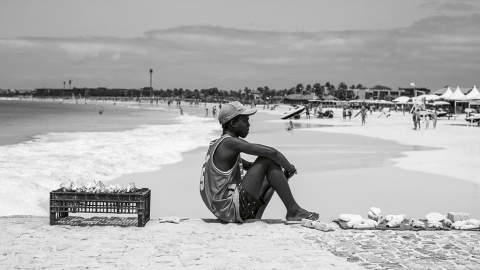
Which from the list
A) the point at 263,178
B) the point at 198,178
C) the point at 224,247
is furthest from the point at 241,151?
the point at 198,178

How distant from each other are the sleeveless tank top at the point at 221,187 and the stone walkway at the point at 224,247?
0.18 meters

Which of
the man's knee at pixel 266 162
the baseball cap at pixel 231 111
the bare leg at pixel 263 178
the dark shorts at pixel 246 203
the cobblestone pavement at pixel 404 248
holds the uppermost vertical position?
the baseball cap at pixel 231 111

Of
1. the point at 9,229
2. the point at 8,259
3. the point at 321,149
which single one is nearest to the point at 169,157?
the point at 321,149

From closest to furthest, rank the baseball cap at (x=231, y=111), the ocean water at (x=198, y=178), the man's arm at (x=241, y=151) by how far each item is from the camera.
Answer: the man's arm at (x=241, y=151)
the baseball cap at (x=231, y=111)
the ocean water at (x=198, y=178)

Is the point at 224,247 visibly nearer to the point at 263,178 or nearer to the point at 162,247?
the point at 162,247

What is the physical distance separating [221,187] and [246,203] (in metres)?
0.33

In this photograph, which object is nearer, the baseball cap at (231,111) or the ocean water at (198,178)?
the baseball cap at (231,111)

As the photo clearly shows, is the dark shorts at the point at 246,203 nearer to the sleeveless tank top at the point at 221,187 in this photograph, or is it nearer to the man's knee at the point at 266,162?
the sleeveless tank top at the point at 221,187

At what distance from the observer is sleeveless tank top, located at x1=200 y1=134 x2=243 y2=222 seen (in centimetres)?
541

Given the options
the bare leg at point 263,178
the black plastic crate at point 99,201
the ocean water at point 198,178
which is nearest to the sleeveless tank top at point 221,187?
the bare leg at point 263,178

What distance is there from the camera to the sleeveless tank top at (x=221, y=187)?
5.41 meters

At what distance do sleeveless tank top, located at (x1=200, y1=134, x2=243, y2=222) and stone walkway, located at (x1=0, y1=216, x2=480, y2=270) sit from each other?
18cm

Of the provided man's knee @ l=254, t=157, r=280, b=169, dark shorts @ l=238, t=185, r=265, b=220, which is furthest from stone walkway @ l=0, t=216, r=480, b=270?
man's knee @ l=254, t=157, r=280, b=169

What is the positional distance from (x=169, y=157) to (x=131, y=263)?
1142 centimetres
